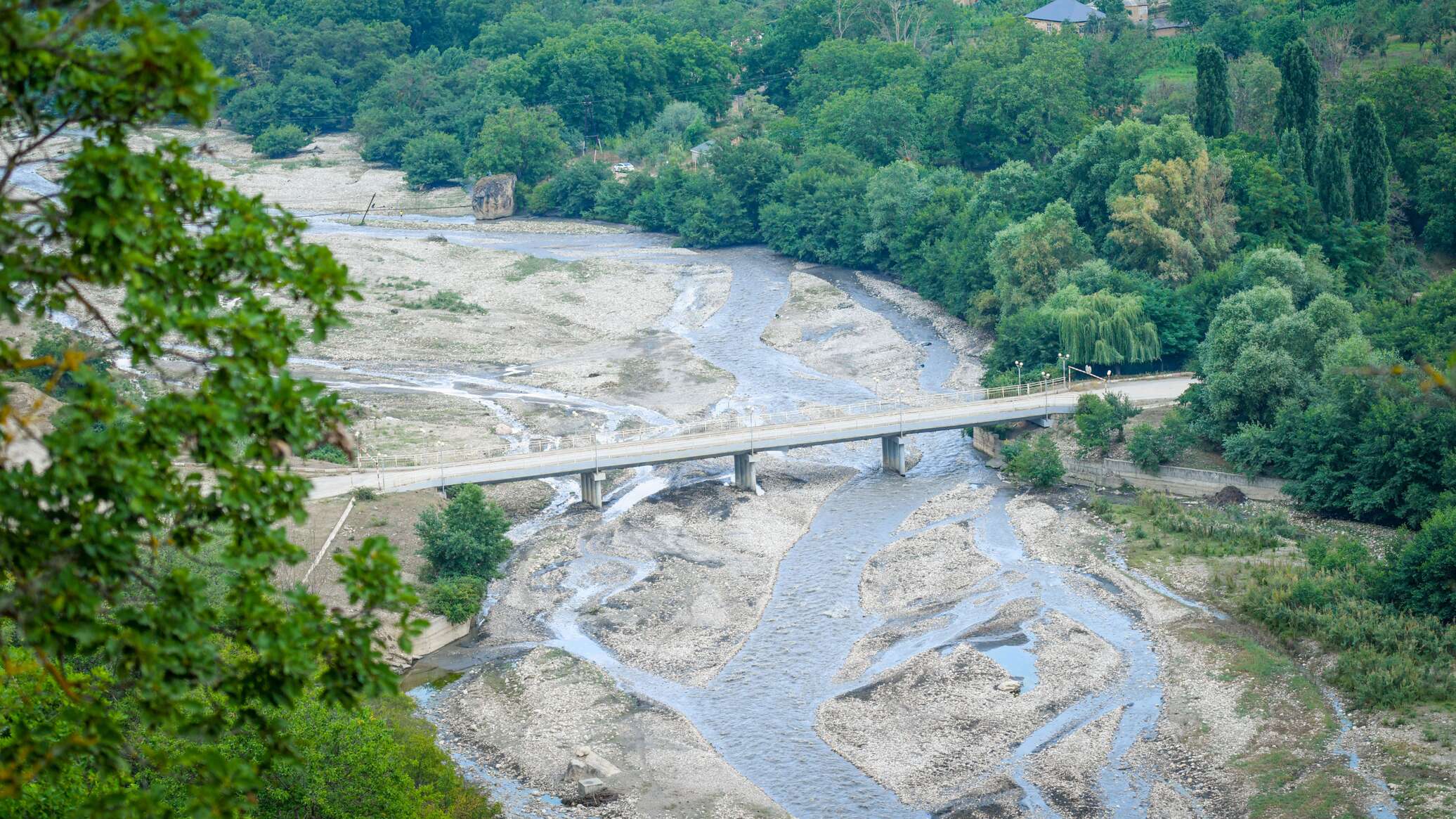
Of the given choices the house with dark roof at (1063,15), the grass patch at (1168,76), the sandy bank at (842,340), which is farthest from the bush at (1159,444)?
the house with dark roof at (1063,15)

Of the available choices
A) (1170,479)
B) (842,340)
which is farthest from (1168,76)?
(1170,479)

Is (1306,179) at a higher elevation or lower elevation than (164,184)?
lower

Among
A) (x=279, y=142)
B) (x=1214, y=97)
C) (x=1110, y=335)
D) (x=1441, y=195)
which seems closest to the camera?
(x=1110, y=335)

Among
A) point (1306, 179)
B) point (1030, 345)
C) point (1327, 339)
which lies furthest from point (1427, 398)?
point (1306, 179)

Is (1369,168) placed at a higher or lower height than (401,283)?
higher

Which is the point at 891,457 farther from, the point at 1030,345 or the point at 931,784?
the point at 931,784

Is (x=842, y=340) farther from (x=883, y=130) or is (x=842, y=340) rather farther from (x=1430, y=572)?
(x=1430, y=572)
